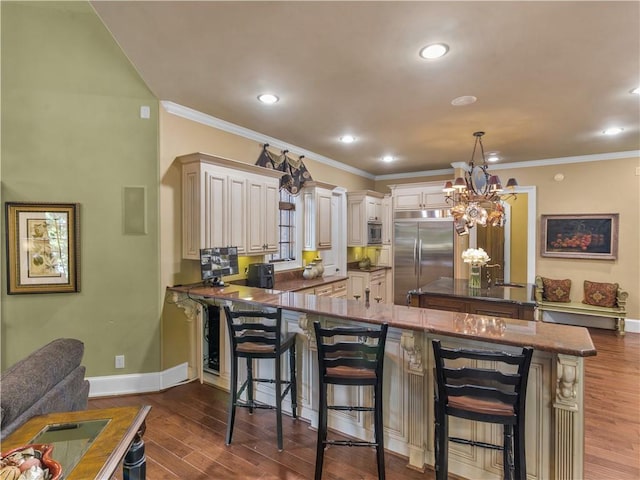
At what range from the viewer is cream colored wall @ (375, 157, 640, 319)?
5.24 meters

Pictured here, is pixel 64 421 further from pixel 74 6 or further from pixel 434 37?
pixel 74 6

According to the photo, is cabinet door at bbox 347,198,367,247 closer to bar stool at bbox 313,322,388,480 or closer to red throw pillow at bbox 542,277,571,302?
red throw pillow at bbox 542,277,571,302

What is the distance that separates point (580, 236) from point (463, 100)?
4.14 meters

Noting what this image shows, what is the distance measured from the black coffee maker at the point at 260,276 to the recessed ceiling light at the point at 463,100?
270cm

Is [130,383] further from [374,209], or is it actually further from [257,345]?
[374,209]

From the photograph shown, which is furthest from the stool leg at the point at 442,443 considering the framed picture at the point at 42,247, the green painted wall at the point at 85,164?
the framed picture at the point at 42,247

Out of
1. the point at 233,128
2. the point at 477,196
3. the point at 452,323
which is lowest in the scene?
the point at 452,323

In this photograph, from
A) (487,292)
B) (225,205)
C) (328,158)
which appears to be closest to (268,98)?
(225,205)

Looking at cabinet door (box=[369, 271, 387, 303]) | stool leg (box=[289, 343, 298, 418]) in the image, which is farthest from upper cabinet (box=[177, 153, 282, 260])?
cabinet door (box=[369, 271, 387, 303])

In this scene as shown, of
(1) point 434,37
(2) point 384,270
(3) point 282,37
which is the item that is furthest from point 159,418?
(2) point 384,270

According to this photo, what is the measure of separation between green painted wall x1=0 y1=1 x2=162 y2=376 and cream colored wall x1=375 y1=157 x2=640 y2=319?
6.20 meters

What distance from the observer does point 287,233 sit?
4.96m

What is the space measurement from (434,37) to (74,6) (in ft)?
10.5

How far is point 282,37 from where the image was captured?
7.22ft
